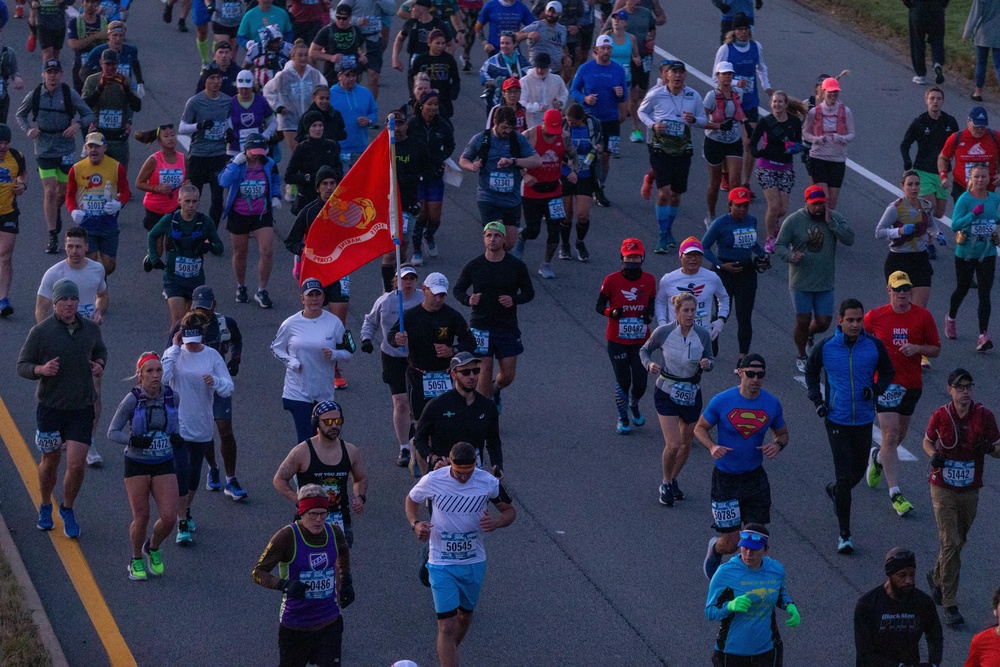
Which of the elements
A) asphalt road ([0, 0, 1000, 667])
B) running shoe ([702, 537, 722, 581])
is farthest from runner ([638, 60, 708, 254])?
running shoe ([702, 537, 722, 581])

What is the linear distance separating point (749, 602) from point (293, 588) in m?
2.91

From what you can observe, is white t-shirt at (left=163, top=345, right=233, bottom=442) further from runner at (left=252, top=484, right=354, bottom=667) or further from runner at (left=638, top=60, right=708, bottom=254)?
runner at (left=638, top=60, right=708, bottom=254)

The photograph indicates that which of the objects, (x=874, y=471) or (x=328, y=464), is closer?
(x=328, y=464)

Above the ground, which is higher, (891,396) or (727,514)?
(891,396)

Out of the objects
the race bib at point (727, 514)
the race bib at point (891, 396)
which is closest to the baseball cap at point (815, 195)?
the race bib at point (891, 396)

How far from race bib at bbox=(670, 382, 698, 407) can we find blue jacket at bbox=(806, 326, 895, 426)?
A: 1.00 metres

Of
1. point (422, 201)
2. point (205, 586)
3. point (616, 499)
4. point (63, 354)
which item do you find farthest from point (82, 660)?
point (422, 201)

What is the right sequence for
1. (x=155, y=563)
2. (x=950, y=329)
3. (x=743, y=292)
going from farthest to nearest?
(x=950, y=329) → (x=743, y=292) → (x=155, y=563)

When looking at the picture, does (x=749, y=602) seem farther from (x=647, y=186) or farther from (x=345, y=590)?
(x=647, y=186)

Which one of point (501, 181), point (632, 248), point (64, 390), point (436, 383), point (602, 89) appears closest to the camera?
point (64, 390)

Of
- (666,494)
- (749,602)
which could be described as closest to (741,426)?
(666,494)

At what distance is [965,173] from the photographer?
19.8 m

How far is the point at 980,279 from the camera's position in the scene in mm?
17641

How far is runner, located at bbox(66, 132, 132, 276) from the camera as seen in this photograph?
1744 cm
